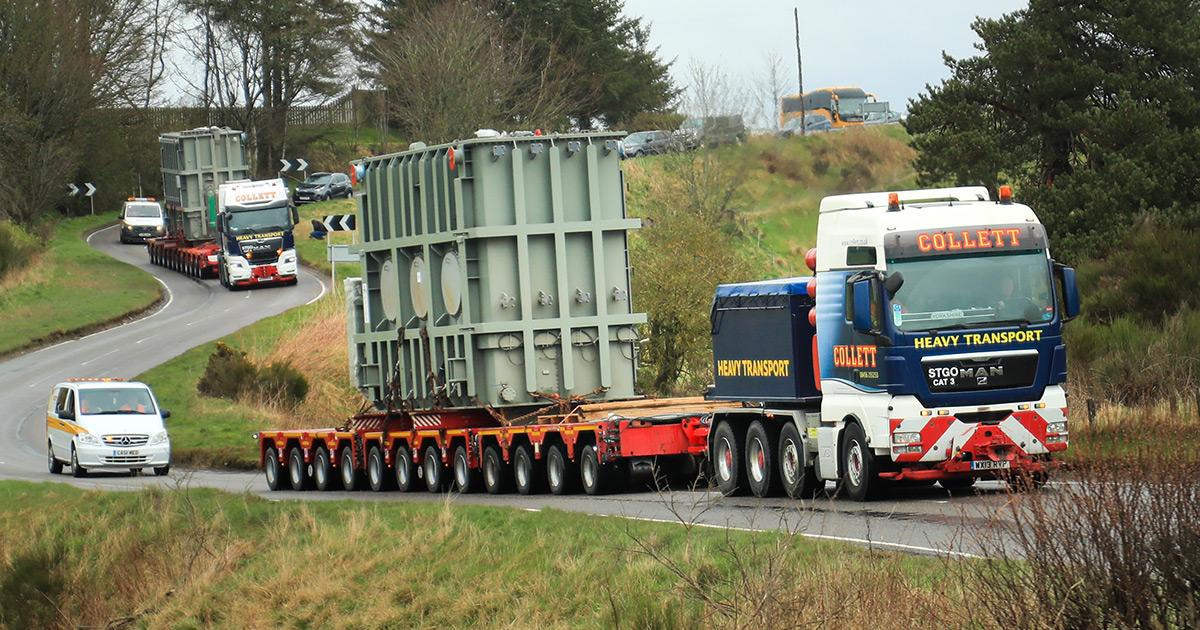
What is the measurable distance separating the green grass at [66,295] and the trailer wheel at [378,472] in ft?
92.4

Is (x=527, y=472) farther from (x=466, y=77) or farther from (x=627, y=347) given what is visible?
(x=466, y=77)

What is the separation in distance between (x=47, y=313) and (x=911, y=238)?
150 feet

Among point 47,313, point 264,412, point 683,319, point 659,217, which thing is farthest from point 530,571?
point 47,313

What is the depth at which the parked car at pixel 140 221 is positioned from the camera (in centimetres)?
7962

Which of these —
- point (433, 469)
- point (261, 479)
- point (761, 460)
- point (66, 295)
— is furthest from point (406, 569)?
point (66, 295)

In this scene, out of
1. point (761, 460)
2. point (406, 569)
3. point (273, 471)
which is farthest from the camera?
point (273, 471)

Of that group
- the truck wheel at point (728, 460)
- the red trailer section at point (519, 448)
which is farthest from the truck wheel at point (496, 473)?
the truck wheel at point (728, 460)

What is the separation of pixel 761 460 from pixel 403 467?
26.4 feet

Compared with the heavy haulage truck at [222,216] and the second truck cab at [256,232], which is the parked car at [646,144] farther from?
the heavy haulage truck at [222,216]

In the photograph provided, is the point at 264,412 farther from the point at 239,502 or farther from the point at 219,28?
the point at 219,28

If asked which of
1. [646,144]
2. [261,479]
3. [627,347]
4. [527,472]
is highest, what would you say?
[646,144]

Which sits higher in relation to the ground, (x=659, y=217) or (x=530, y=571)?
(x=659, y=217)

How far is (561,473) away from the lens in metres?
22.4

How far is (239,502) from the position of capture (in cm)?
2044
